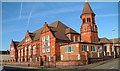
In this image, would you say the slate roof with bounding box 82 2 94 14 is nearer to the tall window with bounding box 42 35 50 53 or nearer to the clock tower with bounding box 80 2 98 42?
the clock tower with bounding box 80 2 98 42

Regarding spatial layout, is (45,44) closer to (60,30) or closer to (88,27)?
(60,30)

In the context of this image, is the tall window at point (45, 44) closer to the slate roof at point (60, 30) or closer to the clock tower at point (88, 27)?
the slate roof at point (60, 30)

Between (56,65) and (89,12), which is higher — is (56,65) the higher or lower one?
the lower one

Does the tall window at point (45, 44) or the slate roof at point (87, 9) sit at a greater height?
the slate roof at point (87, 9)

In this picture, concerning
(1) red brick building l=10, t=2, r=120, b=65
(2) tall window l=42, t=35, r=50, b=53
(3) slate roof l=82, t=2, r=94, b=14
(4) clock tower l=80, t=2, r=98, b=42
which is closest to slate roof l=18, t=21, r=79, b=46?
(1) red brick building l=10, t=2, r=120, b=65

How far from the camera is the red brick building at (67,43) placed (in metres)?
45.4

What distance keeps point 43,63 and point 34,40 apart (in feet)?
55.5

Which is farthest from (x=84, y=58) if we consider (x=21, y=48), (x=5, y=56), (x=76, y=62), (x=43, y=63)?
(x=5, y=56)

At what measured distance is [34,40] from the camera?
63312 mm

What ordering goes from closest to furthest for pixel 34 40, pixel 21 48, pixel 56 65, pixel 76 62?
1. pixel 76 62
2. pixel 56 65
3. pixel 34 40
4. pixel 21 48

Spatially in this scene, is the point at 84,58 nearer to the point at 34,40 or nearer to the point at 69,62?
the point at 69,62

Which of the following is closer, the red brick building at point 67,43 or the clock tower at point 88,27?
the red brick building at point 67,43

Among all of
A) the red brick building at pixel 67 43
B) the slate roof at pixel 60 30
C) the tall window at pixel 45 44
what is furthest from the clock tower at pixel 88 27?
the tall window at pixel 45 44

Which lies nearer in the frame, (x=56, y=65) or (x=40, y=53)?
(x=56, y=65)
